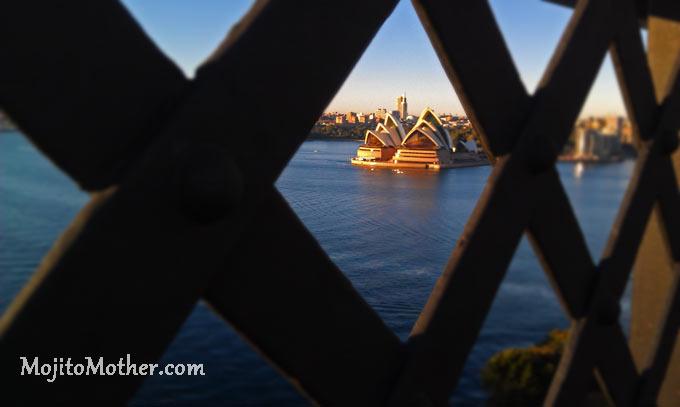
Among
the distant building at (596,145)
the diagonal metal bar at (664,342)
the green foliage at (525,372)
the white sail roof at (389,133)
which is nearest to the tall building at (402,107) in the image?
the white sail roof at (389,133)

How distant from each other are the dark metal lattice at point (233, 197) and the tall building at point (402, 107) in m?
0.16

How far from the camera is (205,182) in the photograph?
0.55m

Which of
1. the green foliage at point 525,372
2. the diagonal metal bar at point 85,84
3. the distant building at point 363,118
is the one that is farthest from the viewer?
the green foliage at point 525,372

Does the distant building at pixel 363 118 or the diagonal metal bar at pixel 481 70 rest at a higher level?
the diagonal metal bar at pixel 481 70

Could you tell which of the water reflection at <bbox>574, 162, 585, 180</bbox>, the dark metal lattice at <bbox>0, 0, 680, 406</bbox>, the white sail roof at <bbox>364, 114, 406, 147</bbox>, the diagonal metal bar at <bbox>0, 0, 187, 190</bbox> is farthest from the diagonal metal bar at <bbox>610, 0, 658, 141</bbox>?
the diagonal metal bar at <bbox>0, 0, 187, 190</bbox>

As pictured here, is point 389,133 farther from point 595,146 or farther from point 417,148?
point 595,146

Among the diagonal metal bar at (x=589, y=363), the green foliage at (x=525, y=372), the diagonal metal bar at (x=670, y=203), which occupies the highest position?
the diagonal metal bar at (x=670, y=203)

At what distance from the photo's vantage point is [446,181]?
1203 millimetres

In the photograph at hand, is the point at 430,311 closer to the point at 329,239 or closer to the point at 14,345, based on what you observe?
the point at 329,239

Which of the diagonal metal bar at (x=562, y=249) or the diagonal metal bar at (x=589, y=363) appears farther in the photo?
the diagonal metal bar at (x=589, y=363)

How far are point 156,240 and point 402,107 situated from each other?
67 centimetres

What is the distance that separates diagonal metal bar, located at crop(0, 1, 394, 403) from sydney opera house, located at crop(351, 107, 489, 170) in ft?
1.58

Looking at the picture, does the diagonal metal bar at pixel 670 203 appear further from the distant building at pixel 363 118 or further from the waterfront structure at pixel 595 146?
the distant building at pixel 363 118

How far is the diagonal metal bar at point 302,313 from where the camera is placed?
65 centimetres
